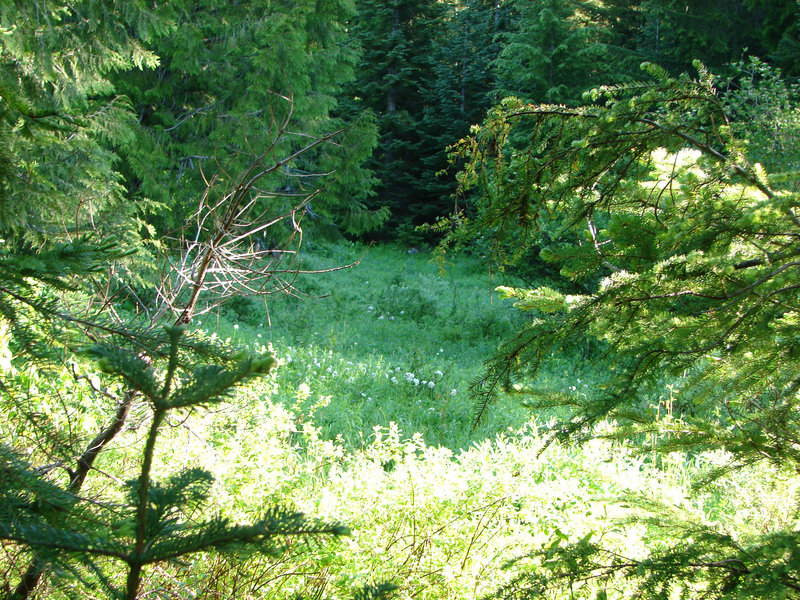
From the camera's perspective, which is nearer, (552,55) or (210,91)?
(210,91)

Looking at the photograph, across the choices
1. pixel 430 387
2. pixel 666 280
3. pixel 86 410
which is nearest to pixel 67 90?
pixel 86 410

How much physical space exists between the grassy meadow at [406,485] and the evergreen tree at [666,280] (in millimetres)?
154

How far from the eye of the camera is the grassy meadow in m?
2.56

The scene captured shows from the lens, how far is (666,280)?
183cm

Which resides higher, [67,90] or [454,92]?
[67,90]

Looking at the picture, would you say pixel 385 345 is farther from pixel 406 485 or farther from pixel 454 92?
pixel 454 92

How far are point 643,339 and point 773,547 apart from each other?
2.25 ft

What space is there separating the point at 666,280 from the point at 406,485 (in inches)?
80.2

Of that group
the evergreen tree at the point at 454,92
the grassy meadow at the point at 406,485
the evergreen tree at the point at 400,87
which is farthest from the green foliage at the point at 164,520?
the evergreen tree at the point at 400,87

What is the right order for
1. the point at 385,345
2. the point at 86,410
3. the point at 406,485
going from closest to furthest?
1. the point at 406,485
2. the point at 86,410
3. the point at 385,345

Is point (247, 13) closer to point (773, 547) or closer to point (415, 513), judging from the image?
point (415, 513)

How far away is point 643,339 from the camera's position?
2.01 metres

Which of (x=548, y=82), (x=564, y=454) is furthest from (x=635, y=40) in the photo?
(x=564, y=454)

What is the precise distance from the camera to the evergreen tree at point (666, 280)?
70.0 inches
